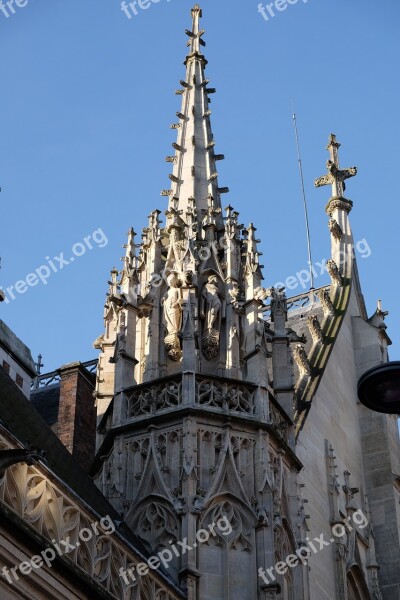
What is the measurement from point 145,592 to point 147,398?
4.35m

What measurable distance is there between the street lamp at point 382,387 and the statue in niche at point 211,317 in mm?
9137

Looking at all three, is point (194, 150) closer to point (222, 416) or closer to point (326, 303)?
point (326, 303)

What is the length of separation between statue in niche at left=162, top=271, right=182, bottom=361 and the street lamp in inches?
357

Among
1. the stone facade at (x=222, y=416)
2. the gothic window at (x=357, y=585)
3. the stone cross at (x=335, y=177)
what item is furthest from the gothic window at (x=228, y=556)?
the stone cross at (x=335, y=177)

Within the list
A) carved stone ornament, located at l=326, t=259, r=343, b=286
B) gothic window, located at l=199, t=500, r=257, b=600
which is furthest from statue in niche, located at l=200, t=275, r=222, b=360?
carved stone ornament, located at l=326, t=259, r=343, b=286

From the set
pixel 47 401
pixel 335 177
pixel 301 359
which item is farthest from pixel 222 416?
pixel 335 177

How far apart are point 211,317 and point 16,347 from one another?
5.31m

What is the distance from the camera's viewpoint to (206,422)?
20.9m

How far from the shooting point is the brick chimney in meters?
27.5

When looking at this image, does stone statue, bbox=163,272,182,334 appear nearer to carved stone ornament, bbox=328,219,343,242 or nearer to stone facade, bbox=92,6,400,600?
stone facade, bbox=92,6,400,600

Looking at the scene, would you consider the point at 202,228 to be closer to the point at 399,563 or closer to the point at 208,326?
the point at 208,326

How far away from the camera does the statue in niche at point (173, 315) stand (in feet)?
73.8

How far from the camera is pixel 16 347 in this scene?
26.6 metres

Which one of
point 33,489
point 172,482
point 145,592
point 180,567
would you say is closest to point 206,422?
point 172,482
